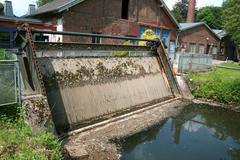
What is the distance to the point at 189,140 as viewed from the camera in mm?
6039

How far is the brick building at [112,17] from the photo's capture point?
51.1 feet

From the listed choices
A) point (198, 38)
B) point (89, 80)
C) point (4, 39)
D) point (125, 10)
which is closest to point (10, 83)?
point (89, 80)

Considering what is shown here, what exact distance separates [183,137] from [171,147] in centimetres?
78

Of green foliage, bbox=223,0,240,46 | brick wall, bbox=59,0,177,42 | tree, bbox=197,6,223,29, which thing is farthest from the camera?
tree, bbox=197,6,223,29

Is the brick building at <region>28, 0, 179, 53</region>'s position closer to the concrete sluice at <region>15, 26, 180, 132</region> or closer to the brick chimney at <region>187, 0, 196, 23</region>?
the concrete sluice at <region>15, 26, 180, 132</region>

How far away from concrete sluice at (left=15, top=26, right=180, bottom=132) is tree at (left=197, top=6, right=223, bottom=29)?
51.1 meters

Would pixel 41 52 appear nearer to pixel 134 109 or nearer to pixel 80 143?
pixel 80 143

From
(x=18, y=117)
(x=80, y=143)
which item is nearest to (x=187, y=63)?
(x=80, y=143)

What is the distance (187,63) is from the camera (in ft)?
40.8

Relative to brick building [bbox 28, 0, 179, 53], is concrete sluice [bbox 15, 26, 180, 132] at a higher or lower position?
lower

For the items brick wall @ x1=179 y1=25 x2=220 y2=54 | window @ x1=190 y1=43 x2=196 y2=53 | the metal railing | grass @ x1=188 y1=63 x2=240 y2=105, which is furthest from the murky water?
window @ x1=190 y1=43 x2=196 y2=53

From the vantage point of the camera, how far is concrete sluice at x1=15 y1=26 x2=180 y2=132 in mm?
5576

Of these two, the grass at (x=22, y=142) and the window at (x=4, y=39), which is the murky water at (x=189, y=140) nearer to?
the grass at (x=22, y=142)

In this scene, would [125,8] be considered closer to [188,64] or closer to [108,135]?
[188,64]
